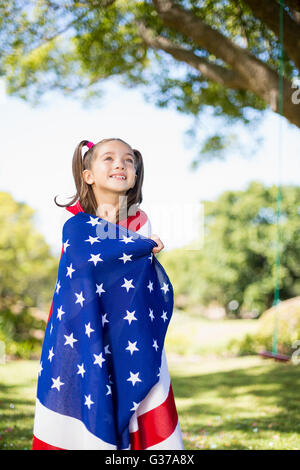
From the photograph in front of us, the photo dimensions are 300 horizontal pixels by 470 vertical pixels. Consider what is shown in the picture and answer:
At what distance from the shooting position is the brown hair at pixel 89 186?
239cm

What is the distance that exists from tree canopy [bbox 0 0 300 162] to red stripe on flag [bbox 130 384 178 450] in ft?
12.5

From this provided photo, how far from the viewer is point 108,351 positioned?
2086 millimetres

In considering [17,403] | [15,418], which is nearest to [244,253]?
[17,403]

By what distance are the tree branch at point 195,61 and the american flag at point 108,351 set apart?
4100 millimetres

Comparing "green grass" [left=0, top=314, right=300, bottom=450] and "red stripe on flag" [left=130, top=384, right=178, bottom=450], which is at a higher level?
"red stripe on flag" [left=130, top=384, right=178, bottom=450]

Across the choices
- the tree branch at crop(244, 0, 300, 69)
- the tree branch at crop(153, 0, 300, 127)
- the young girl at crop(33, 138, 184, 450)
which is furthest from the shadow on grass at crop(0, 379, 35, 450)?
the tree branch at crop(244, 0, 300, 69)

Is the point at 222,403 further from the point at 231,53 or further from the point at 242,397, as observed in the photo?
the point at 231,53

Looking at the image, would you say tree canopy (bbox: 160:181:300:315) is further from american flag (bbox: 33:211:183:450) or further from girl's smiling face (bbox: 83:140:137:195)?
american flag (bbox: 33:211:183:450)

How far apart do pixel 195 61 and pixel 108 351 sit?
475 centimetres

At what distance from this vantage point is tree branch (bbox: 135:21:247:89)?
563 cm

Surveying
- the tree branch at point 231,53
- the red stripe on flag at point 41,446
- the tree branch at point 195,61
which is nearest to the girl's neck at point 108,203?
the red stripe on flag at point 41,446

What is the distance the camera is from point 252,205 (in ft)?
84.9

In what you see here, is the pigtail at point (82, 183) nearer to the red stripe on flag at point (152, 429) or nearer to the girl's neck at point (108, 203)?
the girl's neck at point (108, 203)
